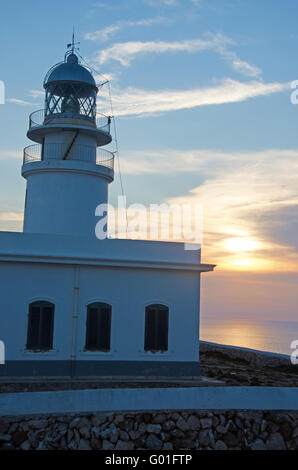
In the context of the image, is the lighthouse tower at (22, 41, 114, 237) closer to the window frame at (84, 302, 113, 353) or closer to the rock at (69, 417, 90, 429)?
the window frame at (84, 302, 113, 353)

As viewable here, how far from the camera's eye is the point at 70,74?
62.1ft

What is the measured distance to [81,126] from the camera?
18.6 m

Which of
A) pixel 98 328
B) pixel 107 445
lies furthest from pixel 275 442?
pixel 98 328

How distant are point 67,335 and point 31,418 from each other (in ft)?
15.7

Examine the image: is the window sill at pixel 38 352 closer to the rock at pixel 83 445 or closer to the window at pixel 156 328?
the window at pixel 156 328

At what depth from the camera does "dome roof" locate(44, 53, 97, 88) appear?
18906 millimetres

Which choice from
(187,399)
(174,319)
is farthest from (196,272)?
(187,399)

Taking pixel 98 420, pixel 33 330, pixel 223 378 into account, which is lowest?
pixel 98 420

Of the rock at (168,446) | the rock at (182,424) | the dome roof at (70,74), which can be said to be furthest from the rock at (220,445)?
the dome roof at (70,74)

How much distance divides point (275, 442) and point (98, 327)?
240 inches

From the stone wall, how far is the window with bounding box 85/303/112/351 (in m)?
4.66

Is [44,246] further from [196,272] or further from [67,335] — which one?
[196,272]

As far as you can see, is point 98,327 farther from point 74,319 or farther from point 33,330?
point 33,330

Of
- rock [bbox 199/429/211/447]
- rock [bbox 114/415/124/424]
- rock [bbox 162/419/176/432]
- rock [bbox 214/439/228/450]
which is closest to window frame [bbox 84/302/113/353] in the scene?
rock [bbox 114/415/124/424]
